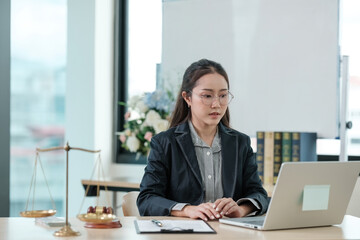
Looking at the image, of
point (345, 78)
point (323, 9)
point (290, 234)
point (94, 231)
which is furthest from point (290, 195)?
point (323, 9)

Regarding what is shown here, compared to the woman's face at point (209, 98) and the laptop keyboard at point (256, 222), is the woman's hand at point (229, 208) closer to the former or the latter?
the laptop keyboard at point (256, 222)

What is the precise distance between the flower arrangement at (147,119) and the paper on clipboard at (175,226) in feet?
6.41

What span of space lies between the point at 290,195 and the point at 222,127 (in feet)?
2.55

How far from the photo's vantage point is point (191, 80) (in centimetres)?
270

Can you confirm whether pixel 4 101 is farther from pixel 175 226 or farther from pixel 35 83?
pixel 175 226

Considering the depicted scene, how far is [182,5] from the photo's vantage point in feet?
14.7

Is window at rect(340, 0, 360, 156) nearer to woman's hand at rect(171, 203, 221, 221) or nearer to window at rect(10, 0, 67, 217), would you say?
woman's hand at rect(171, 203, 221, 221)

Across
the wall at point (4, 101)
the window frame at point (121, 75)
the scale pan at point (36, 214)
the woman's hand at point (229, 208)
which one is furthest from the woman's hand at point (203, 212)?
the window frame at point (121, 75)

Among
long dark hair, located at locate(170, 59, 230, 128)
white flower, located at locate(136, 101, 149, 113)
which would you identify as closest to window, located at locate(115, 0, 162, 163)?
white flower, located at locate(136, 101, 149, 113)

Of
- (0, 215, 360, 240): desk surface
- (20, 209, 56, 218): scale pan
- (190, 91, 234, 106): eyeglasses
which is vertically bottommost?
(0, 215, 360, 240): desk surface

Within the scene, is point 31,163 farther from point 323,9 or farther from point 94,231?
point 94,231

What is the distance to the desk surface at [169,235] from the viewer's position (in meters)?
1.92

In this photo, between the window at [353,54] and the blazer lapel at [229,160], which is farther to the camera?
the window at [353,54]

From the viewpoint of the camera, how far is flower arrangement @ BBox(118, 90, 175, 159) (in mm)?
4117
